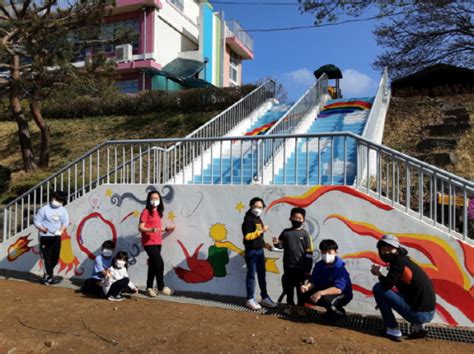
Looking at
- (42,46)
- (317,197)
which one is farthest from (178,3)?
(317,197)

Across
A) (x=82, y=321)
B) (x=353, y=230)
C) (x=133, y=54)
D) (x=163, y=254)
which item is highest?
(x=133, y=54)

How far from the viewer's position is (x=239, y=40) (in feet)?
93.6

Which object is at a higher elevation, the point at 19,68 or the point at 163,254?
the point at 19,68

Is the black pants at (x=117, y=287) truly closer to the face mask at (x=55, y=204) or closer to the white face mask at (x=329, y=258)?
the face mask at (x=55, y=204)

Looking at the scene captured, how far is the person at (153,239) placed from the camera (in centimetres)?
573

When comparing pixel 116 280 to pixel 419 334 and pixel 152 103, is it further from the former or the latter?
pixel 152 103

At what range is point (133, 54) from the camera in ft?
74.0

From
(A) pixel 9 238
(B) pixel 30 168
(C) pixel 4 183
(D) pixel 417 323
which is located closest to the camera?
(D) pixel 417 323

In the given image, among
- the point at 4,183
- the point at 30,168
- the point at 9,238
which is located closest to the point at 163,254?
the point at 9,238

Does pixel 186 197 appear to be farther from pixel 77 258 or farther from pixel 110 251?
pixel 77 258

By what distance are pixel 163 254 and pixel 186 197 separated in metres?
0.97

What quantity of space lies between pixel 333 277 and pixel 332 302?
0.94 ft

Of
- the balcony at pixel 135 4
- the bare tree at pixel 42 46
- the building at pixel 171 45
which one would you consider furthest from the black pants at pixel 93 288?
the balcony at pixel 135 4

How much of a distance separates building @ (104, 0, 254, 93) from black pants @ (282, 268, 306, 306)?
17.7 metres
